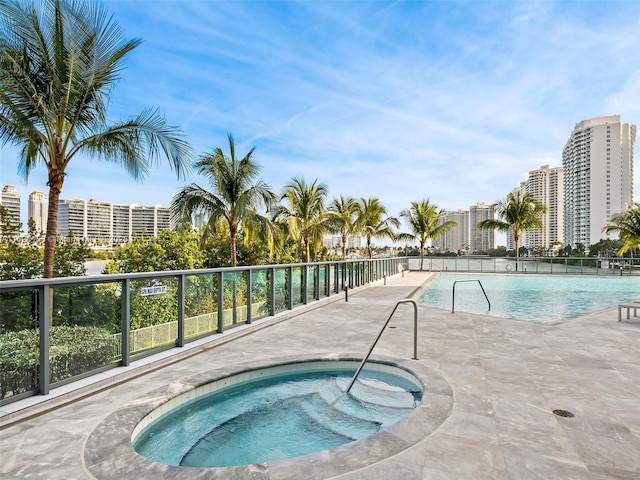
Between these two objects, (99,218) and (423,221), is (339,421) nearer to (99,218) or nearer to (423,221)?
(423,221)

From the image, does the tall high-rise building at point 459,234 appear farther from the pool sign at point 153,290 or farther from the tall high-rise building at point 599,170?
the pool sign at point 153,290

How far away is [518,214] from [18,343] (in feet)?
96.5

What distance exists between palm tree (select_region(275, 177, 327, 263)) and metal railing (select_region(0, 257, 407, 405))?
11.4 m

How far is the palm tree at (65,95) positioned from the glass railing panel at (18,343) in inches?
132

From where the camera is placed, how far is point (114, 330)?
450cm

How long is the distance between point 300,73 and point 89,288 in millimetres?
13121

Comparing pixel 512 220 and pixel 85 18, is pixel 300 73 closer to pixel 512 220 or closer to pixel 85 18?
pixel 85 18

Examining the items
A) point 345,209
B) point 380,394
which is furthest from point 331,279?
point 345,209

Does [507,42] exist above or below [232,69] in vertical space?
below

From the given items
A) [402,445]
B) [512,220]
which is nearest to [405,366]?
[402,445]

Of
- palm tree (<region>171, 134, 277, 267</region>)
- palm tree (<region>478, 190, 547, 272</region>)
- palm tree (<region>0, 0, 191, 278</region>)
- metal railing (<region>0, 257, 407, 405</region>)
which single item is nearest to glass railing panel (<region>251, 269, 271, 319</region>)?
metal railing (<region>0, 257, 407, 405</region>)

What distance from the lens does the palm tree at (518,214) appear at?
2659 centimetres

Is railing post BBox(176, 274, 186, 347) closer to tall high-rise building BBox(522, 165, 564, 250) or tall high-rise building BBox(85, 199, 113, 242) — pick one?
tall high-rise building BBox(85, 199, 113, 242)

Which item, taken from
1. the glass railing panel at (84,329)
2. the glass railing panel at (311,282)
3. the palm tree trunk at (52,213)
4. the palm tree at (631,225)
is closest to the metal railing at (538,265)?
the palm tree at (631,225)
